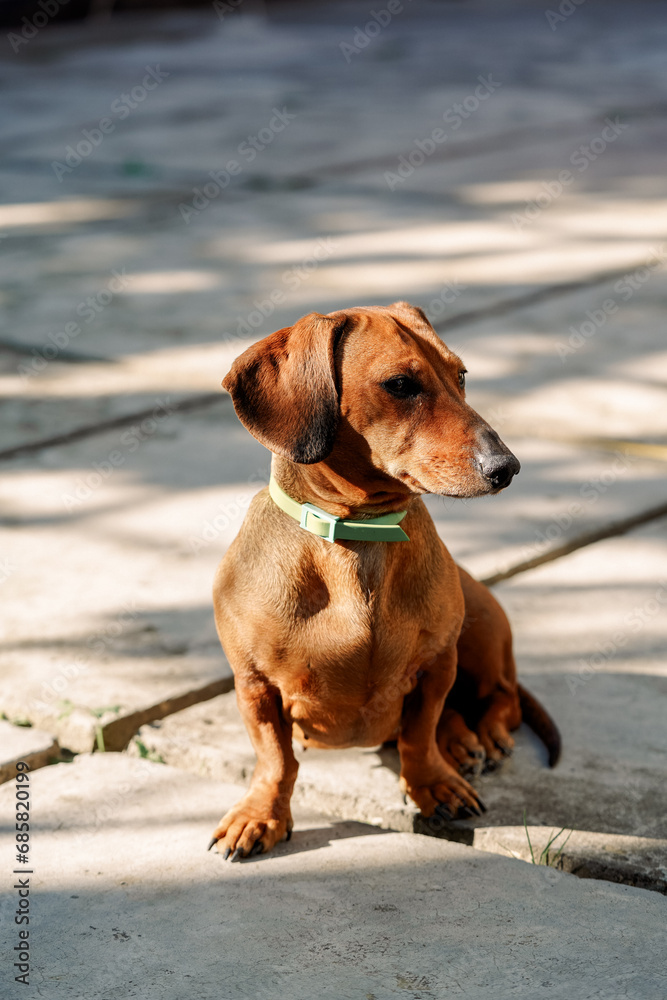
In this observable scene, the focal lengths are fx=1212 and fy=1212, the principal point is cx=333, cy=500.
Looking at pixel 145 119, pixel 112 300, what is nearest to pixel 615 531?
pixel 112 300

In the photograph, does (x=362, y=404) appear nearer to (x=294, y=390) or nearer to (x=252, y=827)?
(x=294, y=390)

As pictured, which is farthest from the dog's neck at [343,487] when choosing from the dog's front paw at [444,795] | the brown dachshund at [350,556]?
the dog's front paw at [444,795]

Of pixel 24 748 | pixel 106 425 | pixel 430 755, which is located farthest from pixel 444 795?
pixel 106 425

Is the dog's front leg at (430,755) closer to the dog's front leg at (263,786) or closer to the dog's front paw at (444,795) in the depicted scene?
the dog's front paw at (444,795)

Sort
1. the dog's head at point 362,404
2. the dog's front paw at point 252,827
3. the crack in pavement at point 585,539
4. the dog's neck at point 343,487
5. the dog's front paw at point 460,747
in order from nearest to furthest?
the dog's head at point 362,404
the dog's neck at point 343,487
the dog's front paw at point 252,827
the dog's front paw at point 460,747
the crack in pavement at point 585,539

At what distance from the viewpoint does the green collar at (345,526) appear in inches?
92.9

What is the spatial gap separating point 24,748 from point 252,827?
68cm

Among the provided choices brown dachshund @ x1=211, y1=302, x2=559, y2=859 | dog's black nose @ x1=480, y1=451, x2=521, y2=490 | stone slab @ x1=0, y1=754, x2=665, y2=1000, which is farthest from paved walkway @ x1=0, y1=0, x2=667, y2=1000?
dog's black nose @ x1=480, y1=451, x2=521, y2=490

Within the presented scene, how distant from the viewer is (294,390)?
2.23 meters

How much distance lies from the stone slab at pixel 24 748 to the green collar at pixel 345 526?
94cm

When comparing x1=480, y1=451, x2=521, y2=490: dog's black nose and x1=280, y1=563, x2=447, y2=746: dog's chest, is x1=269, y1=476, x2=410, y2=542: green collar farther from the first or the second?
x1=480, y1=451, x2=521, y2=490: dog's black nose

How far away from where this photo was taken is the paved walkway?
8.10 feet

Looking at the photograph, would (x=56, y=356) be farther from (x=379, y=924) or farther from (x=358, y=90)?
(x=358, y=90)

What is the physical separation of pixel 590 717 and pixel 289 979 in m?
1.15
